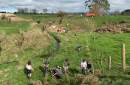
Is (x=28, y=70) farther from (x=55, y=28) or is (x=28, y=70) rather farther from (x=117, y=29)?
(x=117, y=29)

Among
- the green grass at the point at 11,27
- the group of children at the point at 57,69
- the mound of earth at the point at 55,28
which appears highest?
the green grass at the point at 11,27

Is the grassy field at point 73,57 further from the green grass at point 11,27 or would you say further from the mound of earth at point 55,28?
the mound of earth at point 55,28

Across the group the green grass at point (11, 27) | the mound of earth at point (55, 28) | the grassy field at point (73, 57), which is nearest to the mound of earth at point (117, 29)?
the mound of earth at point (55, 28)

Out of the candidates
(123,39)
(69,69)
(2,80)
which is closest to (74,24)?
(123,39)

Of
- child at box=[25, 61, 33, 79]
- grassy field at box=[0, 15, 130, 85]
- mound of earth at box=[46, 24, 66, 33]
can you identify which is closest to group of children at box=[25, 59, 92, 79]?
child at box=[25, 61, 33, 79]

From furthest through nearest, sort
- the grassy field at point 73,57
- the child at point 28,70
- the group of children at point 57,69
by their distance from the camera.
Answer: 1. the group of children at point 57,69
2. the child at point 28,70
3. the grassy field at point 73,57

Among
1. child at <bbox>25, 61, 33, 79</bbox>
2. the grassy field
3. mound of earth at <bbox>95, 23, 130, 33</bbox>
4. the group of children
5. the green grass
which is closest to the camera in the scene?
the grassy field

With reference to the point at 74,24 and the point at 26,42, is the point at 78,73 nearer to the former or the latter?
the point at 26,42

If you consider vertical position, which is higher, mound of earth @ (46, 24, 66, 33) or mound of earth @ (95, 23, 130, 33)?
mound of earth @ (46, 24, 66, 33)

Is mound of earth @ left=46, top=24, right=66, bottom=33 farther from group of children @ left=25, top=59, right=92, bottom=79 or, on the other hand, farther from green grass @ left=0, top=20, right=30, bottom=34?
group of children @ left=25, top=59, right=92, bottom=79

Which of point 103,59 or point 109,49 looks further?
point 109,49

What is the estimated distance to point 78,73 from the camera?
40.0m

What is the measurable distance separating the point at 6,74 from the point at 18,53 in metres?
6.17

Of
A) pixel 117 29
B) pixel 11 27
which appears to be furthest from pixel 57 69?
pixel 117 29
